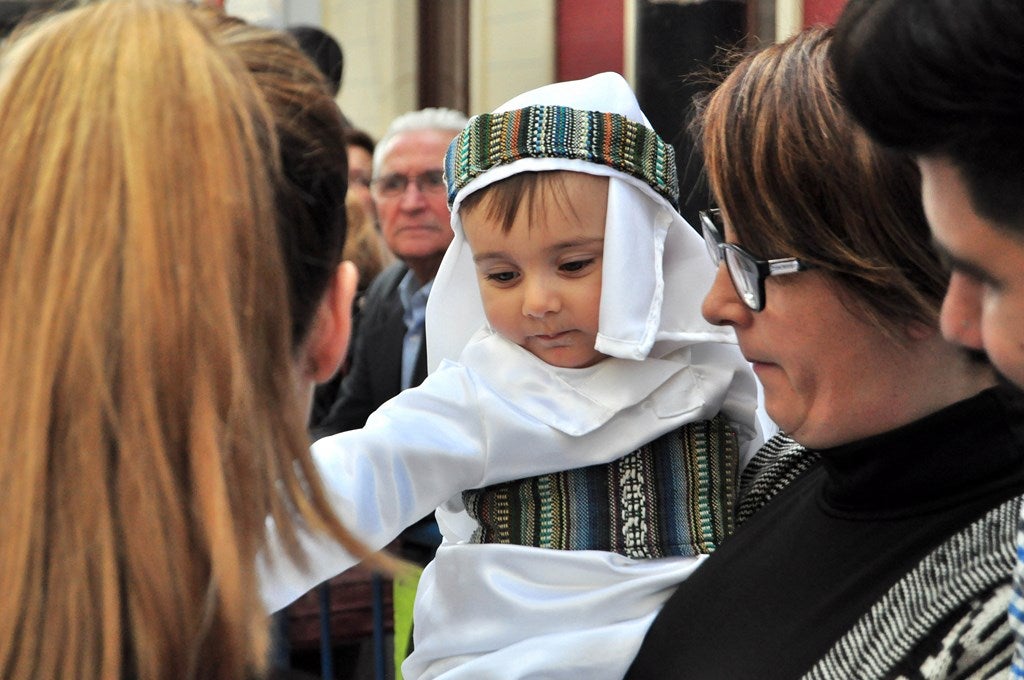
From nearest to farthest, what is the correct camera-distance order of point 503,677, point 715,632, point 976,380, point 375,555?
point 375,555, point 976,380, point 715,632, point 503,677

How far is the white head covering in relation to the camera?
2373mm

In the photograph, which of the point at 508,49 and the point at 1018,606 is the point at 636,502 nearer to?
the point at 1018,606

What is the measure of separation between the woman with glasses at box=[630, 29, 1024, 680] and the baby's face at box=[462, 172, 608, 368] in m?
0.41

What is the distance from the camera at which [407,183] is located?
197 inches

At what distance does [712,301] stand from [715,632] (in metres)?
0.48

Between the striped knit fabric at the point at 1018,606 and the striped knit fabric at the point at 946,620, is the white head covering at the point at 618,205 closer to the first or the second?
the striped knit fabric at the point at 946,620

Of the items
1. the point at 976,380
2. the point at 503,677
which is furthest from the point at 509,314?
the point at 976,380

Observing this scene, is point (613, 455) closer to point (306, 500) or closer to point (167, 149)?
point (306, 500)

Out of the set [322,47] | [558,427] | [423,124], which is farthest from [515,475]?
[322,47]

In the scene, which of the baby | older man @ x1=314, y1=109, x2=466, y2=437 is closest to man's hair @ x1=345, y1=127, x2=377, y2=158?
older man @ x1=314, y1=109, x2=466, y2=437

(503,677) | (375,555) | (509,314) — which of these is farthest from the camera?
(509,314)

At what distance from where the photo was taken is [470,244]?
8.27ft

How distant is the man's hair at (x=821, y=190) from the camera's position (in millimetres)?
1775

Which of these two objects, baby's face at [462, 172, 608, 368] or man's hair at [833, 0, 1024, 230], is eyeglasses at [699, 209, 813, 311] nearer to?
baby's face at [462, 172, 608, 368]
